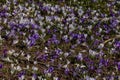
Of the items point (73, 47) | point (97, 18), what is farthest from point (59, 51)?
point (97, 18)

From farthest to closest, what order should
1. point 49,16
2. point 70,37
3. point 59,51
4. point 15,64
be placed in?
point 49,16, point 70,37, point 59,51, point 15,64

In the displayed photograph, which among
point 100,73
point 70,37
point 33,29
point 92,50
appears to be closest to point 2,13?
point 33,29

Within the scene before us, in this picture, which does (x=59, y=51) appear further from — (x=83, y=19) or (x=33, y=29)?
(x=83, y=19)

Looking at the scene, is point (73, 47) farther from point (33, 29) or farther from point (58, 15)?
point (58, 15)

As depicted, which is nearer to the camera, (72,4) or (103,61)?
(103,61)

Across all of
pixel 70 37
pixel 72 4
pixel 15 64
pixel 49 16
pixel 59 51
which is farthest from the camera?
pixel 72 4

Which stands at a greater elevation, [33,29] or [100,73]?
[33,29]
